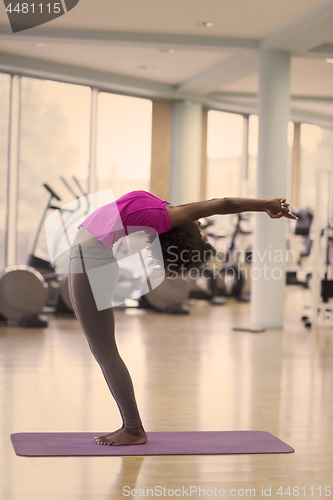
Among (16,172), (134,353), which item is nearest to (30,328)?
(134,353)

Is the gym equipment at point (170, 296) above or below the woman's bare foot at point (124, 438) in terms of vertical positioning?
above

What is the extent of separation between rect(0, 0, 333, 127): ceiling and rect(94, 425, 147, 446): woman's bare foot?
12.9ft

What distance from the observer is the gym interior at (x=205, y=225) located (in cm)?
276

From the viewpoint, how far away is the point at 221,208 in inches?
95.5

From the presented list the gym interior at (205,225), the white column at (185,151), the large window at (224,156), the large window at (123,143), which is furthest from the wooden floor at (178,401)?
the large window at (224,156)

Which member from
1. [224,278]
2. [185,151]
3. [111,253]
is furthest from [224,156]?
[111,253]

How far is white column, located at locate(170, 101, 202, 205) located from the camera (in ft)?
30.7

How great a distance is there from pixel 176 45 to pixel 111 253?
4.31 metres

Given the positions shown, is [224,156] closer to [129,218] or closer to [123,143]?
[123,143]

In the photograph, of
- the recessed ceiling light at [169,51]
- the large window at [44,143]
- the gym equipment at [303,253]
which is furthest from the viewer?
the gym equipment at [303,253]

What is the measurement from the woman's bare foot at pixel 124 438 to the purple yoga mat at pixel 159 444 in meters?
0.03

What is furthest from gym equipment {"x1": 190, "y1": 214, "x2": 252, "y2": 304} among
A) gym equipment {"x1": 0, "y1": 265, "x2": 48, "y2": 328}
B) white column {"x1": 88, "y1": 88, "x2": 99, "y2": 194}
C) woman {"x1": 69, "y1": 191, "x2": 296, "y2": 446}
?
woman {"x1": 69, "y1": 191, "x2": 296, "y2": 446}

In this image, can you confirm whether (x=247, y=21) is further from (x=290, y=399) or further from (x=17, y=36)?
(x=290, y=399)

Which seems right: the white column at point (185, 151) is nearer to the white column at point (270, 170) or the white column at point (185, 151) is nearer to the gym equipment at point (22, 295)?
the white column at point (270, 170)
